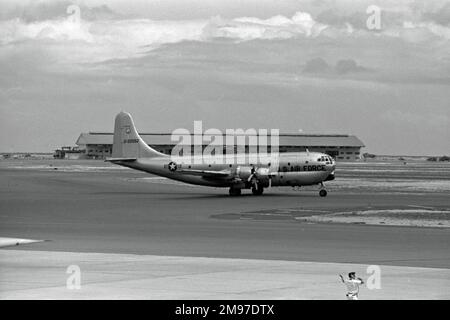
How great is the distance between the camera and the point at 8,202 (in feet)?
222

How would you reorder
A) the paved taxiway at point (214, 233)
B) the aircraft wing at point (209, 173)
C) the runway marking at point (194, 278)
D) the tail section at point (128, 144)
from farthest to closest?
the tail section at point (128, 144) < the aircraft wing at point (209, 173) < the paved taxiway at point (214, 233) < the runway marking at point (194, 278)

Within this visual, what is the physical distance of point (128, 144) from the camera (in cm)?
8619

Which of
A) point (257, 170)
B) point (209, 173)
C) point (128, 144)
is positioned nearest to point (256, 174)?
point (257, 170)

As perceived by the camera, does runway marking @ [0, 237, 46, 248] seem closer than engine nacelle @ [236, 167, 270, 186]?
Yes

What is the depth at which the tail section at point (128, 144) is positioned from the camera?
85375mm

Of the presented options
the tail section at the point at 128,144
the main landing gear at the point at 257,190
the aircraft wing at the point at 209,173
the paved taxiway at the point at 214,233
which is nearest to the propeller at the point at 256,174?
the main landing gear at the point at 257,190

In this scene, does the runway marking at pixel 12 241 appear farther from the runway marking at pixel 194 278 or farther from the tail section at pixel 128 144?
the tail section at pixel 128 144

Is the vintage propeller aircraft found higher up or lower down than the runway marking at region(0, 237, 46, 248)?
higher up

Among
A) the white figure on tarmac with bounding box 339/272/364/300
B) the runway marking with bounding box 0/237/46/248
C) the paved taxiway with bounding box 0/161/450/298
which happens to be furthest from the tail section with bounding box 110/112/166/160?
the white figure on tarmac with bounding box 339/272/364/300

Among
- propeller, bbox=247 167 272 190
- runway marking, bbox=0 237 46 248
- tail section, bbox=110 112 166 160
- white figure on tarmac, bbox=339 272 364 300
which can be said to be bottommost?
white figure on tarmac, bbox=339 272 364 300

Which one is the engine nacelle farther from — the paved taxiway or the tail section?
the paved taxiway

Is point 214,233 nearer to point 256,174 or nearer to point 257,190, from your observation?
point 256,174

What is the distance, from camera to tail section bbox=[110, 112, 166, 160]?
85.4 m
